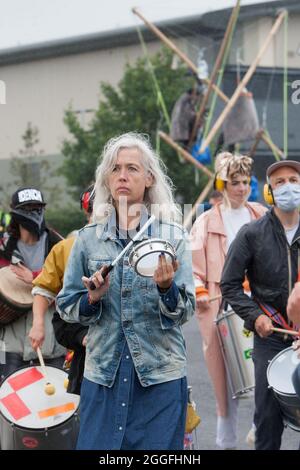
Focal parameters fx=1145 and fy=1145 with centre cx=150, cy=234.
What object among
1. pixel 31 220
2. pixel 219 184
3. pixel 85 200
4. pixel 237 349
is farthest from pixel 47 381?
pixel 219 184

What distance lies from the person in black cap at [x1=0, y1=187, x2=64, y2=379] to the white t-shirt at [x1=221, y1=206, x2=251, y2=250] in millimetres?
1511

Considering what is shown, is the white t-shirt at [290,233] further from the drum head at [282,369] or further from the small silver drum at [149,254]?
the small silver drum at [149,254]

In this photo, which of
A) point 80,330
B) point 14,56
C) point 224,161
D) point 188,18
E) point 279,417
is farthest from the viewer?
point 188,18

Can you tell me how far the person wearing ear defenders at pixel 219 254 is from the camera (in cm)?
799

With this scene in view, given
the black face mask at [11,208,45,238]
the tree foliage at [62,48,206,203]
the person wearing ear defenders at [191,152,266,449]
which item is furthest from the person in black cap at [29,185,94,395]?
the tree foliage at [62,48,206,203]

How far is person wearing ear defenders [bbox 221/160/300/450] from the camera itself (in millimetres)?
6320

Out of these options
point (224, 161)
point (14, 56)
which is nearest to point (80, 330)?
point (224, 161)

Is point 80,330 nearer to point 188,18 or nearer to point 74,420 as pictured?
point 74,420

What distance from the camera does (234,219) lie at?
830 centimetres

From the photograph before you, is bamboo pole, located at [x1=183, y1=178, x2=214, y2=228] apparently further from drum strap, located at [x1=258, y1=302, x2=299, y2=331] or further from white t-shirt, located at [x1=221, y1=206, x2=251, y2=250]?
drum strap, located at [x1=258, y1=302, x2=299, y2=331]

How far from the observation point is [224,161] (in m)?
8.24

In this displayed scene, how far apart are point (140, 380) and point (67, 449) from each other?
191 centimetres

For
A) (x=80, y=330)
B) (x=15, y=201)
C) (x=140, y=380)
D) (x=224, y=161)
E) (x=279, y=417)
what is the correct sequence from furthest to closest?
(x=224, y=161), (x=15, y=201), (x=279, y=417), (x=80, y=330), (x=140, y=380)

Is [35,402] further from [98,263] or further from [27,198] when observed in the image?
[98,263]
